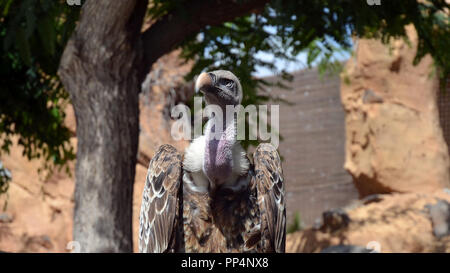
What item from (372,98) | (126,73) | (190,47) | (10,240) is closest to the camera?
(126,73)

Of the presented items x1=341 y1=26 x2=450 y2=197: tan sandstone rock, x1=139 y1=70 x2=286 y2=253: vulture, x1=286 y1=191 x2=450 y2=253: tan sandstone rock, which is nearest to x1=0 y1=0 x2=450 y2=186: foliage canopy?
x1=139 y1=70 x2=286 y2=253: vulture

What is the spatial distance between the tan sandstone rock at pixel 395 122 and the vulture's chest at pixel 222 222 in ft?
31.5

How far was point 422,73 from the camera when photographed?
37.1 feet

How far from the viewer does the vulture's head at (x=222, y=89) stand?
1603 millimetres

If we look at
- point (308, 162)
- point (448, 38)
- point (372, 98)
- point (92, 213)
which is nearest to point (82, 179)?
point (92, 213)

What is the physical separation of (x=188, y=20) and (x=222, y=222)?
132 inches

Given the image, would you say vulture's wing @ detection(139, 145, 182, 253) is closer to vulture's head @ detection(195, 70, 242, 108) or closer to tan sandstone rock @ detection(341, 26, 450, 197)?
vulture's head @ detection(195, 70, 242, 108)

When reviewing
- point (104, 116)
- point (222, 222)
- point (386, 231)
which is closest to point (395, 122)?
point (386, 231)

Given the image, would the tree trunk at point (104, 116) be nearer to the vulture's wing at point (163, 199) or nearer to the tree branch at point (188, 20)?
the tree branch at point (188, 20)

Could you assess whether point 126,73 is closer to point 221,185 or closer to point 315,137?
point 221,185

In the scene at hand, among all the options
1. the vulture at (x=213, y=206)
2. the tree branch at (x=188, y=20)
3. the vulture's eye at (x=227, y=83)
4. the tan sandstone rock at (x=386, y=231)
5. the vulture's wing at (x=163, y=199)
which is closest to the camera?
the vulture's eye at (x=227, y=83)

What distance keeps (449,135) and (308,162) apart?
3.27m

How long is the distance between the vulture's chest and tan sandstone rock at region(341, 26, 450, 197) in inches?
377

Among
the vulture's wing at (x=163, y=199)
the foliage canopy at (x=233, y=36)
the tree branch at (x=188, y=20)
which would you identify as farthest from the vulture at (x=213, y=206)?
the tree branch at (x=188, y=20)
